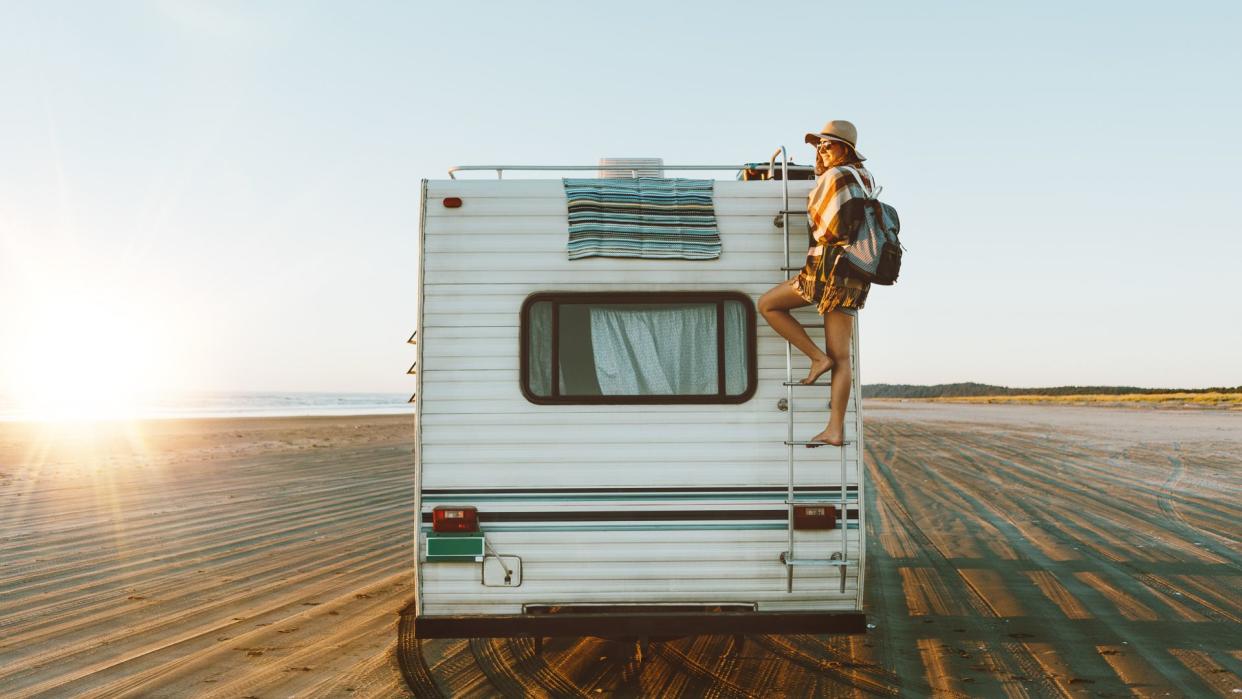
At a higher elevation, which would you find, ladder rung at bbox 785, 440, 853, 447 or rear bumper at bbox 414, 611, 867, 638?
ladder rung at bbox 785, 440, 853, 447

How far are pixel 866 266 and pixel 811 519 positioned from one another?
54.5 inches

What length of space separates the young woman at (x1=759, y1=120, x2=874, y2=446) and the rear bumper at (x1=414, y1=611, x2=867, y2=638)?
982mm

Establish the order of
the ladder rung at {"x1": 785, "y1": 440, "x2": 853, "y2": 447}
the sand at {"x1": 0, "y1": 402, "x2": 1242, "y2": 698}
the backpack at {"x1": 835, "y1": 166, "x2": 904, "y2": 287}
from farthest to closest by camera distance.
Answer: the sand at {"x1": 0, "y1": 402, "x2": 1242, "y2": 698}, the ladder rung at {"x1": 785, "y1": 440, "x2": 853, "y2": 447}, the backpack at {"x1": 835, "y1": 166, "x2": 904, "y2": 287}

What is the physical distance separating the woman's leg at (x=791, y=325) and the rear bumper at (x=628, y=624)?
1301 mm

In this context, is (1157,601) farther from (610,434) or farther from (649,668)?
(610,434)

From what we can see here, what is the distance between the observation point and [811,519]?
4.57m

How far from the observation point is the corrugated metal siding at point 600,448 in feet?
15.1

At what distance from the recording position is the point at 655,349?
15.9ft

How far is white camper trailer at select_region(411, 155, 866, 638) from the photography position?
4.58 meters

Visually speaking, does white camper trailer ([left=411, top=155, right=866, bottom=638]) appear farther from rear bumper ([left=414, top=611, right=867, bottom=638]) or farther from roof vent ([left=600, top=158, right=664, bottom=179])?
roof vent ([left=600, top=158, right=664, bottom=179])

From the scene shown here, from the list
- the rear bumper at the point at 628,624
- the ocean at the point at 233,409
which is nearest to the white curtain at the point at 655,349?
the rear bumper at the point at 628,624

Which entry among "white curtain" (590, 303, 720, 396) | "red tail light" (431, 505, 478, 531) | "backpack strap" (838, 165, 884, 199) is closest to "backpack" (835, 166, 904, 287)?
"backpack strap" (838, 165, 884, 199)

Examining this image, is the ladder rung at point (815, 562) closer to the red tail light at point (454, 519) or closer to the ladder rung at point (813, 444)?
the ladder rung at point (813, 444)

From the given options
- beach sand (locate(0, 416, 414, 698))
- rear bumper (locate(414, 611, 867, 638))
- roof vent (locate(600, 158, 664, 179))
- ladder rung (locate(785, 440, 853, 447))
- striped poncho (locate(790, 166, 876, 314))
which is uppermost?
roof vent (locate(600, 158, 664, 179))
